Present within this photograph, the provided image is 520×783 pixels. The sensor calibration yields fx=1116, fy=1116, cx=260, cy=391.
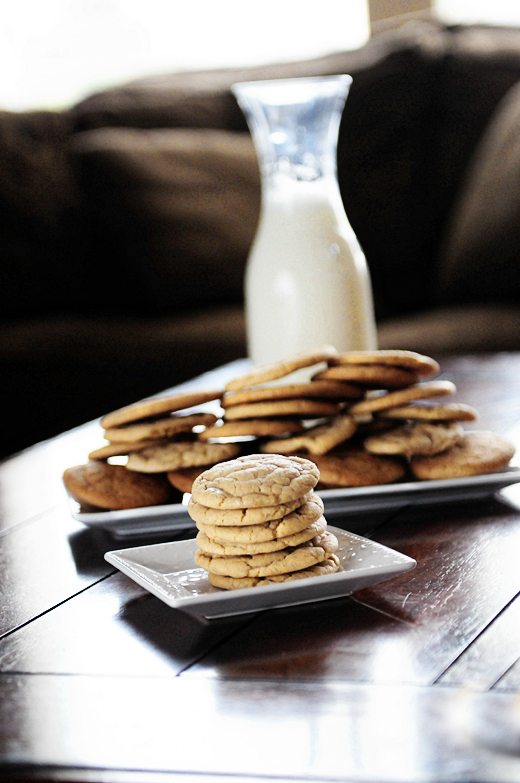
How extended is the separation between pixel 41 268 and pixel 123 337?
1.10 ft

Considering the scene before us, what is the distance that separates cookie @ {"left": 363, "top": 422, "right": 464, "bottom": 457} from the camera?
0.93m

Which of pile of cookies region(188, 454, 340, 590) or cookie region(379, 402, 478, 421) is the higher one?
pile of cookies region(188, 454, 340, 590)

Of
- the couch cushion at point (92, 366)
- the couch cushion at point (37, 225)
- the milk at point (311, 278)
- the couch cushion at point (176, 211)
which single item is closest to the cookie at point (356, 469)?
the milk at point (311, 278)

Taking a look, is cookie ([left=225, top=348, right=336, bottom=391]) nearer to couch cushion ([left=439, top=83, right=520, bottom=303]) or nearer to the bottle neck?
the bottle neck

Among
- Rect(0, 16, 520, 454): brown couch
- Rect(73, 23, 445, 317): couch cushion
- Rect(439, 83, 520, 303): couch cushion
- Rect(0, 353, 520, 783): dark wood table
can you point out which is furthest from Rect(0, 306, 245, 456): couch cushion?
Rect(0, 353, 520, 783): dark wood table

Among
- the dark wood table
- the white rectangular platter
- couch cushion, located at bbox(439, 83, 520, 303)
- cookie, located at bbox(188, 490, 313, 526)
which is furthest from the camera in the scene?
couch cushion, located at bbox(439, 83, 520, 303)

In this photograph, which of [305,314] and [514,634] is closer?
[514,634]

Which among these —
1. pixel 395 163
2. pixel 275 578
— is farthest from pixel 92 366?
pixel 275 578

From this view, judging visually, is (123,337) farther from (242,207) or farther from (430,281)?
(430,281)

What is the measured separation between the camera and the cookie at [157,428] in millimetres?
932

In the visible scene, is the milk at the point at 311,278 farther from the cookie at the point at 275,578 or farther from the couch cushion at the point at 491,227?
the couch cushion at the point at 491,227

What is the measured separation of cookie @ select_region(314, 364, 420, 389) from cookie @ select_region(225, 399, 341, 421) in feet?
0.10

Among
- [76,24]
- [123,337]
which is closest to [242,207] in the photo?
[123,337]

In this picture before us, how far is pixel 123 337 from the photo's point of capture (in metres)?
2.61
